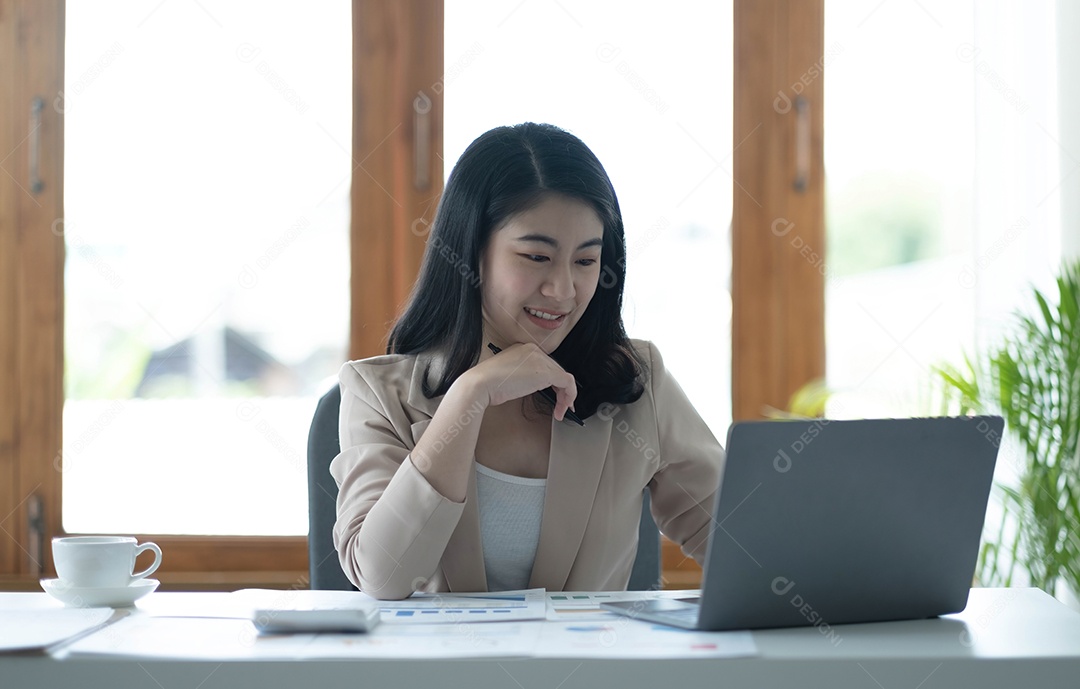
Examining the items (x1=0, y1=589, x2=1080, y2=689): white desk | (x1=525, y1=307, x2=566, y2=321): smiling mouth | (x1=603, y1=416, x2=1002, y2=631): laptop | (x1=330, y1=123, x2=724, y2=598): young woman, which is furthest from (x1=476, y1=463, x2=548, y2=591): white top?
→ (x1=0, y1=589, x2=1080, y2=689): white desk

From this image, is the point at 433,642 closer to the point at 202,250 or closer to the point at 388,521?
the point at 388,521

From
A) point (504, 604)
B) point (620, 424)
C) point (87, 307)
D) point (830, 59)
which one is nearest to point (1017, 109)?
point (830, 59)

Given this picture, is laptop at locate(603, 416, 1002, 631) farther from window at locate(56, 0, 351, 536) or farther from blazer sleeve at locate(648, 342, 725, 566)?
window at locate(56, 0, 351, 536)

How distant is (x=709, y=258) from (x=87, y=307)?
1.48 m

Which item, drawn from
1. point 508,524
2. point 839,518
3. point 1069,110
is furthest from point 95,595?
point 1069,110

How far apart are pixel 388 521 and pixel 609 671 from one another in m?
0.47

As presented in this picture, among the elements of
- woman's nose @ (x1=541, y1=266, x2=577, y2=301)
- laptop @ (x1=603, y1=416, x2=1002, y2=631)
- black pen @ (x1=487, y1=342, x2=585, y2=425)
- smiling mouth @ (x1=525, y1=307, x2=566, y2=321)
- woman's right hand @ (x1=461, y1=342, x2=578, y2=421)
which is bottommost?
laptop @ (x1=603, y1=416, x2=1002, y2=631)

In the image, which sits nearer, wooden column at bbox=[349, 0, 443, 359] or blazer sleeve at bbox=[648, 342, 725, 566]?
blazer sleeve at bbox=[648, 342, 725, 566]

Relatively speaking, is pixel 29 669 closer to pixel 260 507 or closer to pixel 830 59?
pixel 260 507

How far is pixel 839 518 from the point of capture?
929 millimetres

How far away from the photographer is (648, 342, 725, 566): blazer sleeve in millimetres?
1497

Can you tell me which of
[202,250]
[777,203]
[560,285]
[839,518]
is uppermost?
[777,203]

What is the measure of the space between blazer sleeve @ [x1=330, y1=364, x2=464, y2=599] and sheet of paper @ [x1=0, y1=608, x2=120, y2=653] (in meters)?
0.28

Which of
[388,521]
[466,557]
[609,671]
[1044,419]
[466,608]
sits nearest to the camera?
[609,671]
